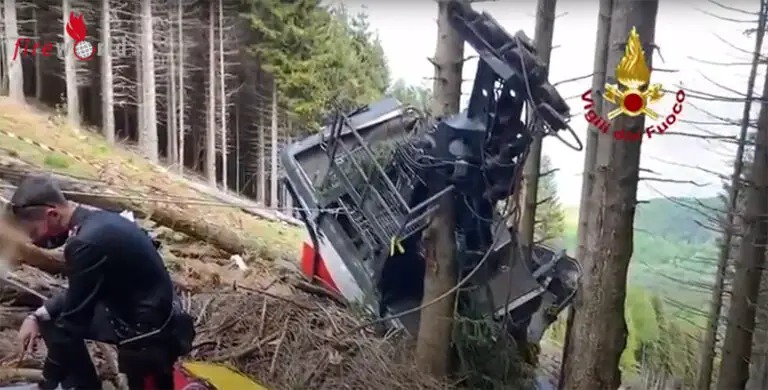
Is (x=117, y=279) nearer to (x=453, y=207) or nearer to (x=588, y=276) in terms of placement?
(x=453, y=207)

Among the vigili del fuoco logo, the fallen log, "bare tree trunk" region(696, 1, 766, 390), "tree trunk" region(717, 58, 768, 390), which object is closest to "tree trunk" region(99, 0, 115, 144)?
the fallen log

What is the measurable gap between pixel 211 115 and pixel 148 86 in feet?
0.48

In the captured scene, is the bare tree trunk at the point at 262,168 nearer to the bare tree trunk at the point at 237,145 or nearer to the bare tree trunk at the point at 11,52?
the bare tree trunk at the point at 237,145

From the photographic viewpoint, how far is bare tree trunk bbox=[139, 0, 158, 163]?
156 cm

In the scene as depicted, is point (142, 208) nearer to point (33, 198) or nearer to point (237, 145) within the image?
point (237, 145)

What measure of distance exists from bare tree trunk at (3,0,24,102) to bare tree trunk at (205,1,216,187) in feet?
1.24

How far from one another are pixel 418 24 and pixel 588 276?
2.28 feet

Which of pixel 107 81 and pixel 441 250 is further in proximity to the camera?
pixel 441 250

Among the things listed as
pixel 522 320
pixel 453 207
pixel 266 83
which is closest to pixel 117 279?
pixel 266 83

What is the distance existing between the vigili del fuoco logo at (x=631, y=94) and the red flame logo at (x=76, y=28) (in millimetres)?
1073

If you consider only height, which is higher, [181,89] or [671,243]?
[181,89]

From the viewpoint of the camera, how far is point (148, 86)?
1.58m

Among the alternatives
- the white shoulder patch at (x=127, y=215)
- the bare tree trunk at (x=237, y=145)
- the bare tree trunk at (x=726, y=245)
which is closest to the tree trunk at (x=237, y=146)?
the bare tree trunk at (x=237, y=145)

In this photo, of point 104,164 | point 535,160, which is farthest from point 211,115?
point 535,160
